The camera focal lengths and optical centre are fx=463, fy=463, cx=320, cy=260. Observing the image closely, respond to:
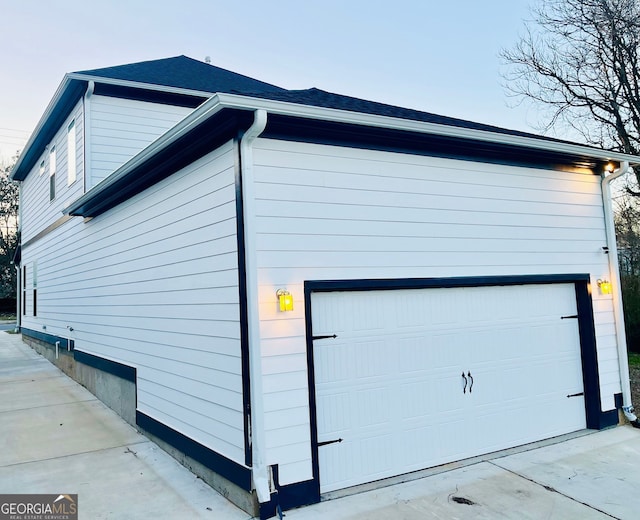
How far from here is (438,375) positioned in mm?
4973

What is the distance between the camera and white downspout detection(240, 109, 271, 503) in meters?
3.76

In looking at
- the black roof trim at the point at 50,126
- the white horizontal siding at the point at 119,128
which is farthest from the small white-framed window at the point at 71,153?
the white horizontal siding at the point at 119,128

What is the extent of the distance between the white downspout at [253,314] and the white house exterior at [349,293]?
19 millimetres

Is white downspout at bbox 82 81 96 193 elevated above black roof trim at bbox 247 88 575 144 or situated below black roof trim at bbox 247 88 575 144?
above

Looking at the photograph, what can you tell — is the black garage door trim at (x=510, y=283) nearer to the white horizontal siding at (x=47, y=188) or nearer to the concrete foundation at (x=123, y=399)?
the concrete foundation at (x=123, y=399)

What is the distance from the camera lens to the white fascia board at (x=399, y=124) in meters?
3.85

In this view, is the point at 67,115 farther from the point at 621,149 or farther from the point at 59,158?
the point at 621,149

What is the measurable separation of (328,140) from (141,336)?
12.3 ft

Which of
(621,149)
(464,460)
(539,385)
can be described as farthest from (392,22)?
(464,460)

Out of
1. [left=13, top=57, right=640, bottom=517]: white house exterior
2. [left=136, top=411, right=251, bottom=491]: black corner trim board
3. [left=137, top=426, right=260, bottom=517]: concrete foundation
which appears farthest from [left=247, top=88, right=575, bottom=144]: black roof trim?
[left=137, top=426, right=260, bottom=517]: concrete foundation

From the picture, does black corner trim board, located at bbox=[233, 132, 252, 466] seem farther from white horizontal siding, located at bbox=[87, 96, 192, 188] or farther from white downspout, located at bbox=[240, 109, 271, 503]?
white horizontal siding, located at bbox=[87, 96, 192, 188]

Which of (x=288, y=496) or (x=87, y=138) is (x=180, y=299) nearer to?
(x=288, y=496)

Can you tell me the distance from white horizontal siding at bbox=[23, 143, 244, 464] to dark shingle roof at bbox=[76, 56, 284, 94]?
11.2 ft

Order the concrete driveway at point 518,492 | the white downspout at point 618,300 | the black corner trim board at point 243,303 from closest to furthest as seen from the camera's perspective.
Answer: the concrete driveway at point 518,492 → the black corner trim board at point 243,303 → the white downspout at point 618,300
